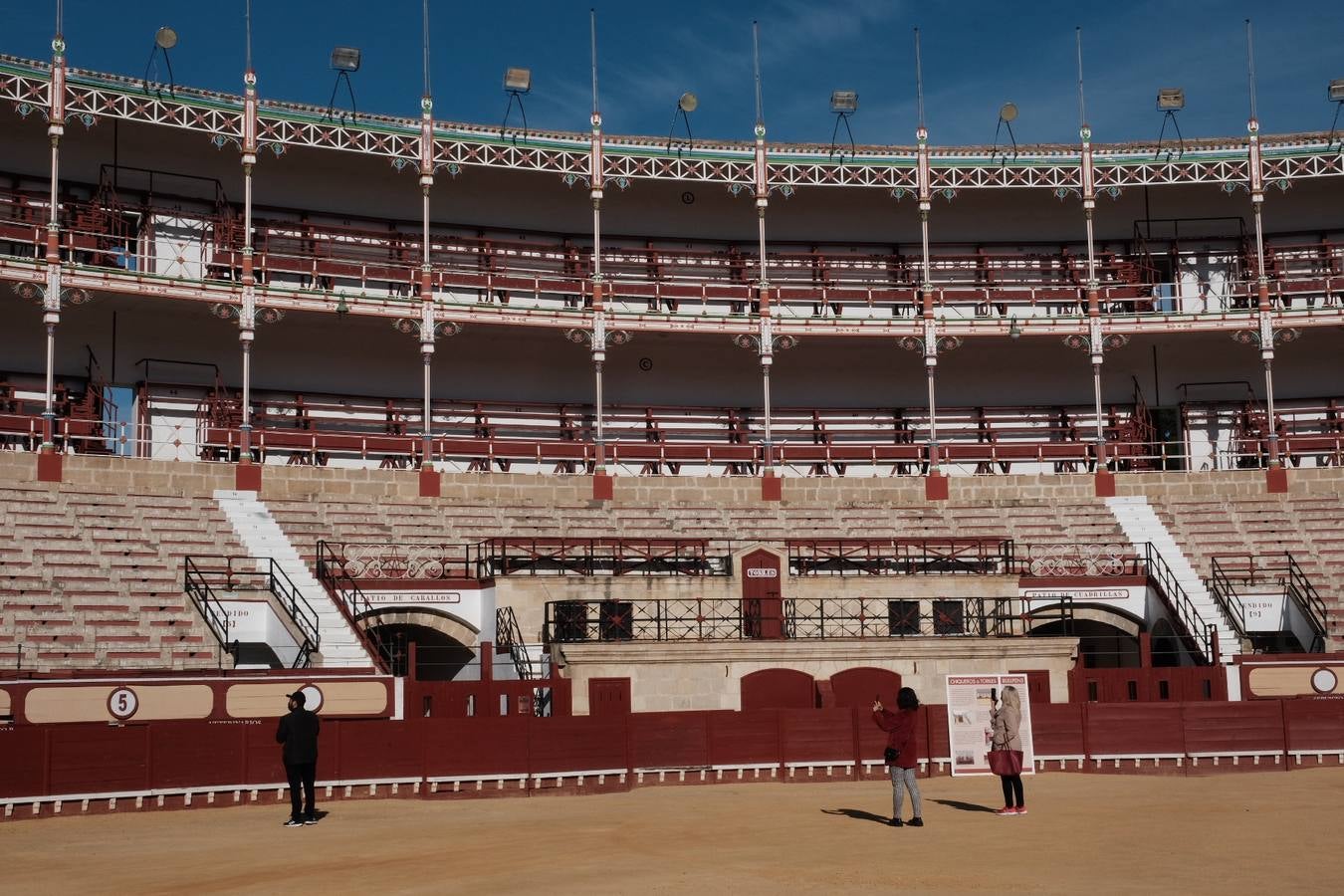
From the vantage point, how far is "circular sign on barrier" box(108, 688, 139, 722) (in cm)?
2344

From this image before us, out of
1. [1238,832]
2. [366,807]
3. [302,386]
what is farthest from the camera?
[302,386]

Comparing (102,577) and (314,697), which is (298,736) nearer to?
(314,697)

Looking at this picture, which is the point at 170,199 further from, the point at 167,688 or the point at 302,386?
the point at 167,688

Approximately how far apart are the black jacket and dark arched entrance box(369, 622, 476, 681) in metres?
13.5

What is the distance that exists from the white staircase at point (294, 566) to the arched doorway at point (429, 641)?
4.38ft

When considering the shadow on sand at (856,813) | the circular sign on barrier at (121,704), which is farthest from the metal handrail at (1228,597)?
the circular sign on barrier at (121,704)

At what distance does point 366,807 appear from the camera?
22.5 metres

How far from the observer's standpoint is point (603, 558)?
33.8 m

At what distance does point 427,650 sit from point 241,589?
613 centimetres

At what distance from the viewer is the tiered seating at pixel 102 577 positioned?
2645 cm

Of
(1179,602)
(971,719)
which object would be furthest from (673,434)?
(971,719)

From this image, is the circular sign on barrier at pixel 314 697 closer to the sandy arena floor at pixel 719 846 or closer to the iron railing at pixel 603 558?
the sandy arena floor at pixel 719 846

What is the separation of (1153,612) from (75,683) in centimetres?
2292

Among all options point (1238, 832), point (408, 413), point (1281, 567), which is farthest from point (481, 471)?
point (1238, 832)
